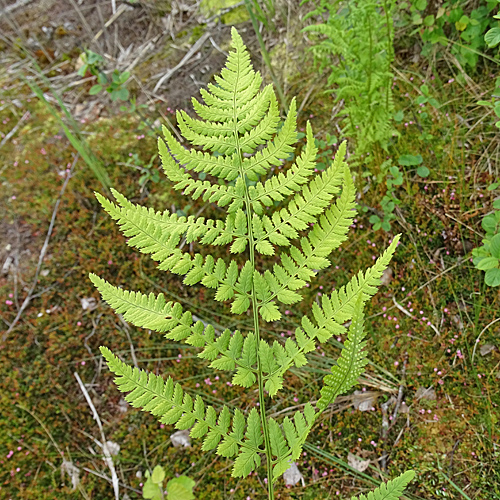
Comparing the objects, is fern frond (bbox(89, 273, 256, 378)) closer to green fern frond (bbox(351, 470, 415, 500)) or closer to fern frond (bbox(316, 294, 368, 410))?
fern frond (bbox(316, 294, 368, 410))

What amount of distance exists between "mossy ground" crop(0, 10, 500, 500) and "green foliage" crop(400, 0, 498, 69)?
217mm

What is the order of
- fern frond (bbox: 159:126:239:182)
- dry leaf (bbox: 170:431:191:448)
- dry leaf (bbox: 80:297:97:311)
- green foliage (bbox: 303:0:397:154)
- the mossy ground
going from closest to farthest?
fern frond (bbox: 159:126:239:182) < the mossy ground < green foliage (bbox: 303:0:397:154) < dry leaf (bbox: 170:431:191:448) < dry leaf (bbox: 80:297:97:311)

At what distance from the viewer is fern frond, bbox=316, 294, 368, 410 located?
126 cm

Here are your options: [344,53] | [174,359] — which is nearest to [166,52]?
[344,53]

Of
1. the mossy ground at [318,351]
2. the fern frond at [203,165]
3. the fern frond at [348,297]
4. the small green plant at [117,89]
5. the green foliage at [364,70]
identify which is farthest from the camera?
the small green plant at [117,89]

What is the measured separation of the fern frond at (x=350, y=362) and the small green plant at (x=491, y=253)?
1.17 meters

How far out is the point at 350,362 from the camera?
4.30 feet

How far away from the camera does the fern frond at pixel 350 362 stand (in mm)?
1260

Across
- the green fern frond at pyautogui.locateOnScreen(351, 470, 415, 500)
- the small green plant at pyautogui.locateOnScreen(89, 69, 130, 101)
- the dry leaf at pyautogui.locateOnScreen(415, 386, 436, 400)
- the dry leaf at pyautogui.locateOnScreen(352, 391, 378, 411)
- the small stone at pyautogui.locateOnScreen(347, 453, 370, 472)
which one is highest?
the small green plant at pyautogui.locateOnScreen(89, 69, 130, 101)

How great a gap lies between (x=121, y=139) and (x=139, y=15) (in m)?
1.90

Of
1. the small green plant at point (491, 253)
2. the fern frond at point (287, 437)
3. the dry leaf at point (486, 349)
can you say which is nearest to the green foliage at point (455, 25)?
the small green plant at point (491, 253)

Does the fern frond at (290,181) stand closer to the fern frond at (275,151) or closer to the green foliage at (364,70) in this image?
the fern frond at (275,151)

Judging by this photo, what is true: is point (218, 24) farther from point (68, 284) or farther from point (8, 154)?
point (68, 284)

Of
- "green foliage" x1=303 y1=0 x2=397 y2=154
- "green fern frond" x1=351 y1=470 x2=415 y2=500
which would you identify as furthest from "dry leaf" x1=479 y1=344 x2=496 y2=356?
"green foliage" x1=303 y1=0 x2=397 y2=154
